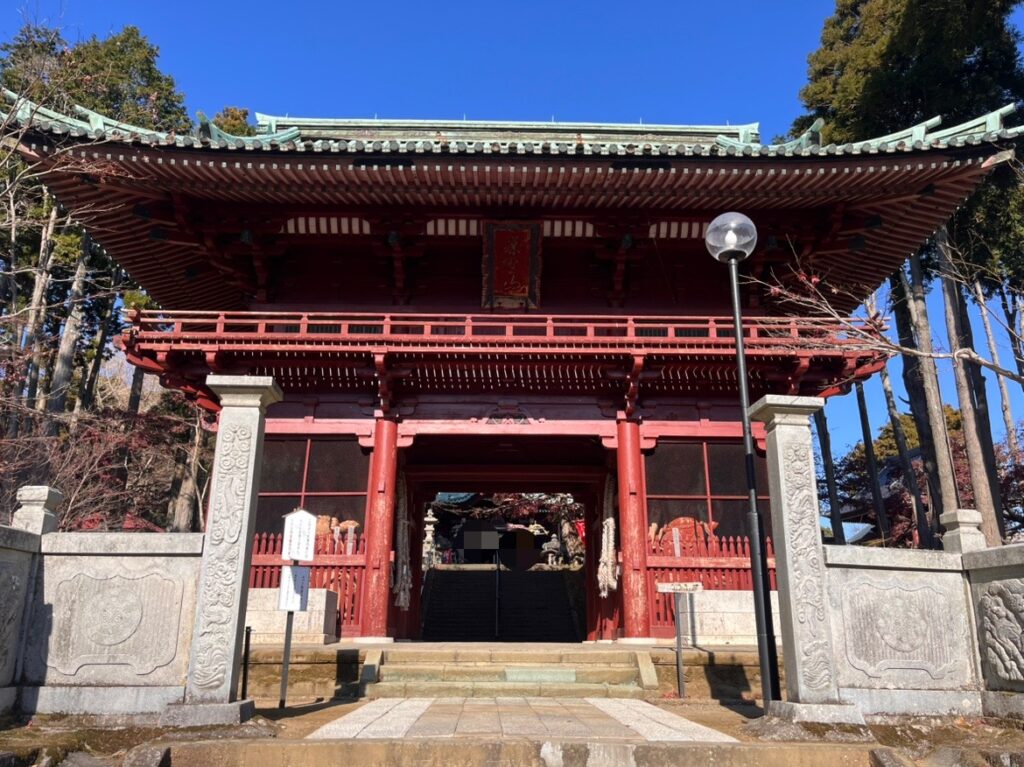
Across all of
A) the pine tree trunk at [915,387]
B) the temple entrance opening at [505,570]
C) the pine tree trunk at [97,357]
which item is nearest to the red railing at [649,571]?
the temple entrance opening at [505,570]

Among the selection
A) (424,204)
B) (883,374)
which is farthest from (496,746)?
(883,374)

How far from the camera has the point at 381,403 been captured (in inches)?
504

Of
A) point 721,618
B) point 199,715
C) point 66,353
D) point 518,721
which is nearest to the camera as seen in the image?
point 199,715

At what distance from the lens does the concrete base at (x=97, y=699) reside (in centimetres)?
647

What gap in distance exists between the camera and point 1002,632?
22.4 ft

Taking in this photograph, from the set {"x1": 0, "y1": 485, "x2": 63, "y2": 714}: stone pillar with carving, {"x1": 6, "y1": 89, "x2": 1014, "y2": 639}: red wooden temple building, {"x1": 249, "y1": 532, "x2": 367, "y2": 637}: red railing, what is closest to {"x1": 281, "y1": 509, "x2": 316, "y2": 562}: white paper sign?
{"x1": 0, "y1": 485, "x2": 63, "y2": 714}: stone pillar with carving

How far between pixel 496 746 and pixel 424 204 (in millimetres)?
9751

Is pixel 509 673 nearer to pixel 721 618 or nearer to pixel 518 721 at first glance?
pixel 518 721

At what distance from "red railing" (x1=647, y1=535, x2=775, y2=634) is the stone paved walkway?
350 cm

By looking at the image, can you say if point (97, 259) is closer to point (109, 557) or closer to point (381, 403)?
point (381, 403)

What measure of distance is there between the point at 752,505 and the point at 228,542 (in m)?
5.07

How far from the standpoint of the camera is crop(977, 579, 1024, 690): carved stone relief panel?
21.9ft

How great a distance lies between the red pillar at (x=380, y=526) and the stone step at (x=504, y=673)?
261 cm

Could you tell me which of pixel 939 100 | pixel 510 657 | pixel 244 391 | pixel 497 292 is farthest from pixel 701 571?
pixel 939 100
